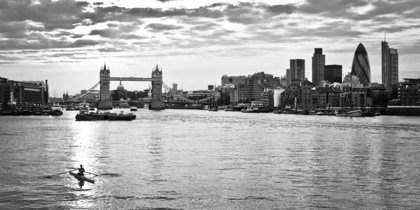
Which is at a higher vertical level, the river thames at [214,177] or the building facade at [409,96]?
the building facade at [409,96]

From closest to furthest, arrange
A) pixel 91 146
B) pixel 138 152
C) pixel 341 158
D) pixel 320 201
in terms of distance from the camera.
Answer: pixel 320 201, pixel 341 158, pixel 138 152, pixel 91 146

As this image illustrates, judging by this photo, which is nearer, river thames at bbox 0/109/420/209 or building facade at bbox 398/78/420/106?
river thames at bbox 0/109/420/209

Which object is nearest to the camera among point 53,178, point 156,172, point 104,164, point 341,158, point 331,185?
point 331,185

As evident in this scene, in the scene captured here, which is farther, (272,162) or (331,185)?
(272,162)

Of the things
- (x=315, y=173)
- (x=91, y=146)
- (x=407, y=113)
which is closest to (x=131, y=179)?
(x=315, y=173)

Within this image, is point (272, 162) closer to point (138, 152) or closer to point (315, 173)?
point (315, 173)

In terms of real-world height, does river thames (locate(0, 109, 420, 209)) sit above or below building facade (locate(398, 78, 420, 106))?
below

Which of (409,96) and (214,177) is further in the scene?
(409,96)

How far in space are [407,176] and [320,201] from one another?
8.23m

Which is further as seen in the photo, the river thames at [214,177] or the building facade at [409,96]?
the building facade at [409,96]

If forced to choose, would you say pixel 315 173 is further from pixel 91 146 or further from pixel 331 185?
pixel 91 146

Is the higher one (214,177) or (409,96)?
(409,96)

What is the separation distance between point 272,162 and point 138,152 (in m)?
10.9

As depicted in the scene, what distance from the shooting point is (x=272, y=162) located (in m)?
34.1
